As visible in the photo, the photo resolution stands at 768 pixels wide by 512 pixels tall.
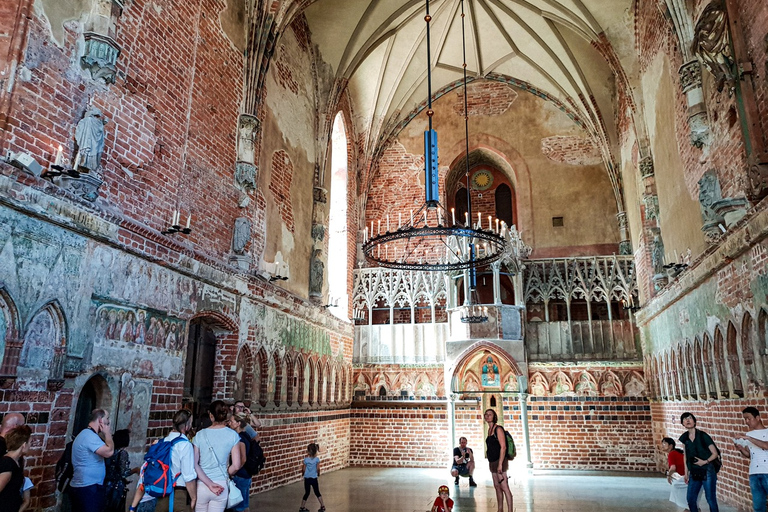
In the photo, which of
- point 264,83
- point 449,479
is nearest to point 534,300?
point 449,479

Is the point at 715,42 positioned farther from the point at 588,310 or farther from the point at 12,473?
the point at 12,473

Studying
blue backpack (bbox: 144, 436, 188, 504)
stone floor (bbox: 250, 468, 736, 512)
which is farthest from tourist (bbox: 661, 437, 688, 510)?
blue backpack (bbox: 144, 436, 188, 504)

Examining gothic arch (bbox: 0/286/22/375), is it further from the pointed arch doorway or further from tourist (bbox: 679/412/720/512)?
the pointed arch doorway

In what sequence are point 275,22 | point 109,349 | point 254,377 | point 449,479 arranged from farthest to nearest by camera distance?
point 449,479, point 275,22, point 254,377, point 109,349

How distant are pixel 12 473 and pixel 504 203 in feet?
59.8

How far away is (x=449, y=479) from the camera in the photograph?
13.3 m

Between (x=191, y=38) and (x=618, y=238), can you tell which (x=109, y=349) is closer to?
(x=191, y=38)

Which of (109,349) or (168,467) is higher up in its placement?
Answer: (109,349)

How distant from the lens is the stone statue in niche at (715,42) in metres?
8.12

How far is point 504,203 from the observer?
20.5m

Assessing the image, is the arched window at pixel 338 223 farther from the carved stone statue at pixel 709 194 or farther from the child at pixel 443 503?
the carved stone statue at pixel 709 194

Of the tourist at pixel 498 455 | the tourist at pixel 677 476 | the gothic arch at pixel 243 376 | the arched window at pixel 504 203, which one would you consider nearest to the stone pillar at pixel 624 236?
the arched window at pixel 504 203

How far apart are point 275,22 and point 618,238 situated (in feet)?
39.9

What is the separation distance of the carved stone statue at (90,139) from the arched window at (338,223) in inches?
386
